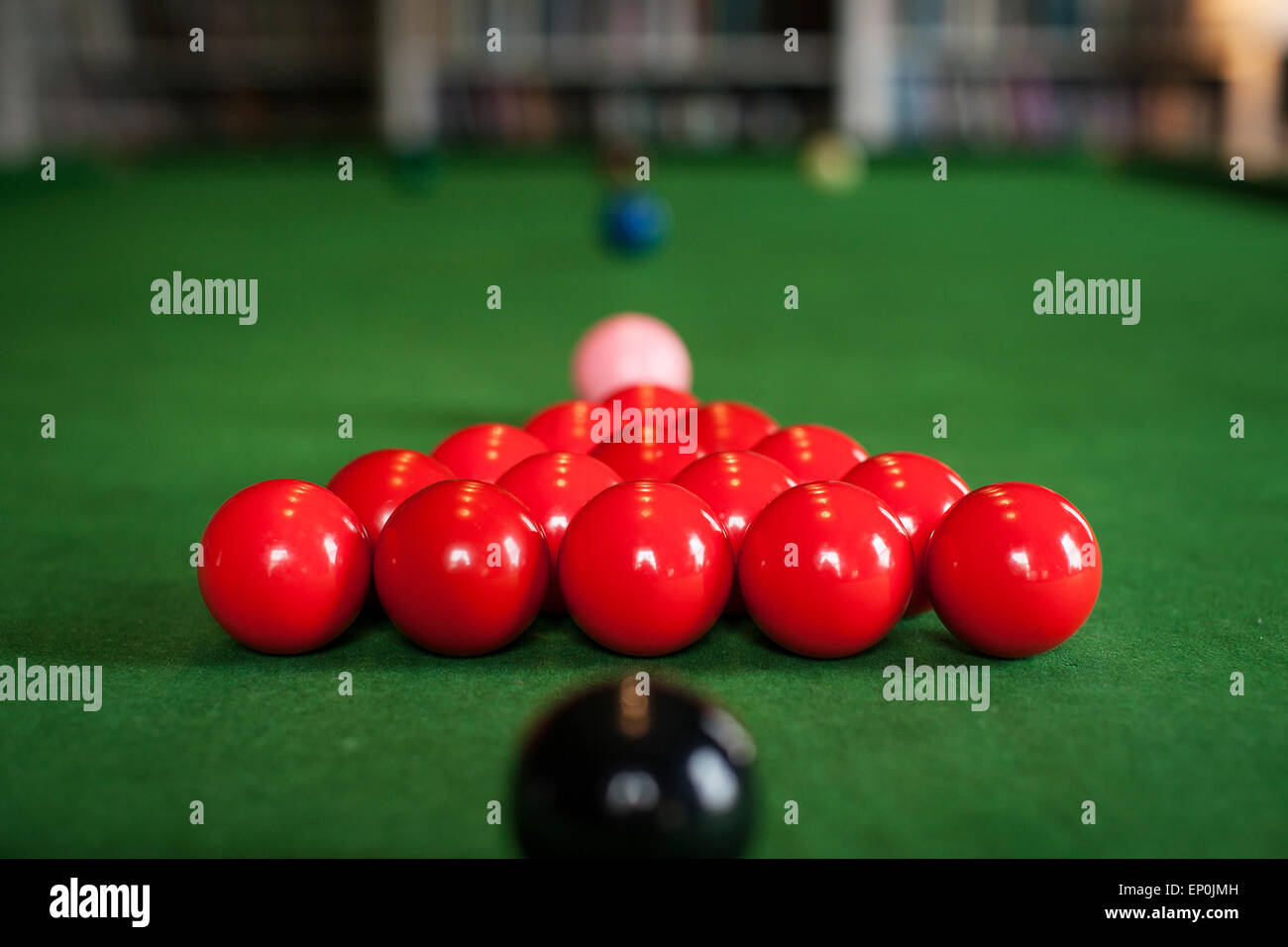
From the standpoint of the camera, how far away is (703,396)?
3891 mm

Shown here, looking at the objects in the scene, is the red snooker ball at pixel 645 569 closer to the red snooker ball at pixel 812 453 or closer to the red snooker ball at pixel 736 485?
the red snooker ball at pixel 736 485

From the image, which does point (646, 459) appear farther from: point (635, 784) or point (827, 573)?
point (635, 784)

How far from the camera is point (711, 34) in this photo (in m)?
12.7

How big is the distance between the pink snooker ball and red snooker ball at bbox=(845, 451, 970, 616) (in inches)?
47.3

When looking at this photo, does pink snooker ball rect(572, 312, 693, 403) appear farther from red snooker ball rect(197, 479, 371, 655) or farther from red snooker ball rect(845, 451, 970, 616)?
red snooker ball rect(197, 479, 371, 655)

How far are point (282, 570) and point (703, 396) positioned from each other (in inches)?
83.6

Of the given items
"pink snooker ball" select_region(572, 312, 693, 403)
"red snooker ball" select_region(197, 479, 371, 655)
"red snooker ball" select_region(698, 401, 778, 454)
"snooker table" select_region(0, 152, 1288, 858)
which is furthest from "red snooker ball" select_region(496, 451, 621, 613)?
"pink snooker ball" select_region(572, 312, 693, 403)

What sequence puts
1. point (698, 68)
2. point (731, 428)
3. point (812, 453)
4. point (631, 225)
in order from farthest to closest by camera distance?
point (698, 68)
point (631, 225)
point (731, 428)
point (812, 453)

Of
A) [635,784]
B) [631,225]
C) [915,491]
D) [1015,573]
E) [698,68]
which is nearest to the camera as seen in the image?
[635,784]

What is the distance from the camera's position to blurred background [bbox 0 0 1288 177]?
12430mm

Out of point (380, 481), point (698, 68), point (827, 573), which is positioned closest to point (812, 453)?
point (827, 573)

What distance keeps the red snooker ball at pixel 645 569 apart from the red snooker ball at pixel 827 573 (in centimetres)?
7

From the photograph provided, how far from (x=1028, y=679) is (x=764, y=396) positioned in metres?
2.11
